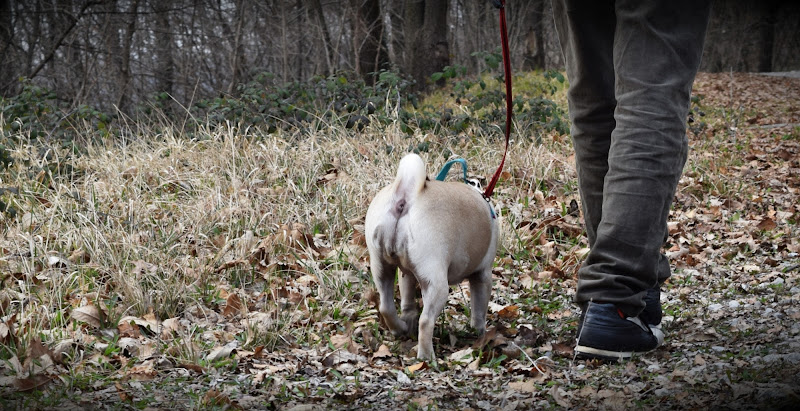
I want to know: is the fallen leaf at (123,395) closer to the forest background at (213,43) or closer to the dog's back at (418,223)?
the dog's back at (418,223)

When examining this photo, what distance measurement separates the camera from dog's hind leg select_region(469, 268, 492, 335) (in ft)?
10.2

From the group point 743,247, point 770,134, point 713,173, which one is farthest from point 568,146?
point 770,134

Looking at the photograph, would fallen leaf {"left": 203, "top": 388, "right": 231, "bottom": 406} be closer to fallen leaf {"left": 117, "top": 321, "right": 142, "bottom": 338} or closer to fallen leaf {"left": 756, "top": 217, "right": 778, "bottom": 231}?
fallen leaf {"left": 117, "top": 321, "right": 142, "bottom": 338}

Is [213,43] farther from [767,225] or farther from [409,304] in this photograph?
[409,304]

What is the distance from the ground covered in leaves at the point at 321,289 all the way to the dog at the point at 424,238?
0.24 metres

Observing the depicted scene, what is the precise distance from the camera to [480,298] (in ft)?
10.3

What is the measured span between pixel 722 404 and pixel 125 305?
2568 millimetres

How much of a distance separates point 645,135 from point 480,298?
3.38 ft

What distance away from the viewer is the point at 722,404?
201cm

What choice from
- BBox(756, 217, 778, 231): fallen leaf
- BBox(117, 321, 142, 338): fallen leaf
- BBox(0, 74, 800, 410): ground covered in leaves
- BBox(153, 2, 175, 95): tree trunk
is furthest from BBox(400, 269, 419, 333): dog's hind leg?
BBox(153, 2, 175, 95): tree trunk

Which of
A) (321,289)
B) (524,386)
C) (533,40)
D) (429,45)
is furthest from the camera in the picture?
(533,40)

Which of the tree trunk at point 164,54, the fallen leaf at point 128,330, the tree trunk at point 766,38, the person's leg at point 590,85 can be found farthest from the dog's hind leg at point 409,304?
the tree trunk at point 766,38

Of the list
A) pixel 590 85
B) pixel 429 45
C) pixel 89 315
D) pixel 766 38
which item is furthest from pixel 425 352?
pixel 766 38

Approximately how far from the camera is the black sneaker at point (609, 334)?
2.63m
